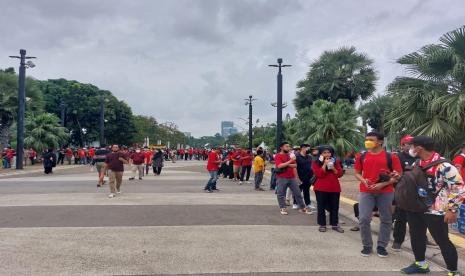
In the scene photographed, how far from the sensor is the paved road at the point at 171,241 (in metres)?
5.69

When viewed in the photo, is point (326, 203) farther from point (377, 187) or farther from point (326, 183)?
point (377, 187)

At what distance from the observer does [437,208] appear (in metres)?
5.18

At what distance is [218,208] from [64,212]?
11.0 feet

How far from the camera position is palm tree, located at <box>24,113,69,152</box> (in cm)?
3431

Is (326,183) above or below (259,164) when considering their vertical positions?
below

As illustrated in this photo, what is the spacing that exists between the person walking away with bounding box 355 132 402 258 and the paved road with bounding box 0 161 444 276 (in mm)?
322

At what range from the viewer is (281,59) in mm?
22812

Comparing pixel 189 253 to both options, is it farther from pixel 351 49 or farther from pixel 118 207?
pixel 351 49

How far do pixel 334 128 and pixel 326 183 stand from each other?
614 inches

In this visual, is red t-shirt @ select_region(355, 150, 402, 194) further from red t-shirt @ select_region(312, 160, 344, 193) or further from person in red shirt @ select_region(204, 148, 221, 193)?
person in red shirt @ select_region(204, 148, 221, 193)

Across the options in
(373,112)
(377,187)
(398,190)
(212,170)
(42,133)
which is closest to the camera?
(398,190)

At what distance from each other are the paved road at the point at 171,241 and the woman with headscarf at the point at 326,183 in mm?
389

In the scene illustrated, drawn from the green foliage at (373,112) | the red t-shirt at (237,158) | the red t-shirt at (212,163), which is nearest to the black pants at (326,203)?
the red t-shirt at (212,163)

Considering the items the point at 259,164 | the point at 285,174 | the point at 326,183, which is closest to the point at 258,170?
the point at 259,164
